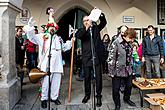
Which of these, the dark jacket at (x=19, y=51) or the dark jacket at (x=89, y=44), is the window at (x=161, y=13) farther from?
the dark jacket at (x=19, y=51)

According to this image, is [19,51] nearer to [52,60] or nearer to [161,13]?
[52,60]

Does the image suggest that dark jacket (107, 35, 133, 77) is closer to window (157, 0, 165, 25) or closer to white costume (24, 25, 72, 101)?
white costume (24, 25, 72, 101)

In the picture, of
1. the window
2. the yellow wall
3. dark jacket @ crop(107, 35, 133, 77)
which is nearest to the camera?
dark jacket @ crop(107, 35, 133, 77)

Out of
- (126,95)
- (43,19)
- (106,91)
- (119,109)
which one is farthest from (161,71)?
(43,19)

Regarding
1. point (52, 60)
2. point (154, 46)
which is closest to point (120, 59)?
point (52, 60)

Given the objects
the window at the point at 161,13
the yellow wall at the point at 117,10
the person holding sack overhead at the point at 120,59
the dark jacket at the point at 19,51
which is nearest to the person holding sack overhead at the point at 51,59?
the person holding sack overhead at the point at 120,59

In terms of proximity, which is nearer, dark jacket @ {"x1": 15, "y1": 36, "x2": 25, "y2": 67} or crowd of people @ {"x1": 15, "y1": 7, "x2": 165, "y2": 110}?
crowd of people @ {"x1": 15, "y1": 7, "x2": 165, "y2": 110}

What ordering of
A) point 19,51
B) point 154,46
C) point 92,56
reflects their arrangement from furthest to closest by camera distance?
point 19,51
point 154,46
point 92,56

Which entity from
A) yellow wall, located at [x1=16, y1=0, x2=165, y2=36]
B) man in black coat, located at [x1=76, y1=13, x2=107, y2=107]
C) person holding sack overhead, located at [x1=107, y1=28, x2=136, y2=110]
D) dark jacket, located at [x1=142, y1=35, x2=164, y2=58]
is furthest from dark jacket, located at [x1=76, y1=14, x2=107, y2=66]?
yellow wall, located at [x1=16, y1=0, x2=165, y2=36]

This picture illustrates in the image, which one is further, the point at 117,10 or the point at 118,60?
the point at 117,10

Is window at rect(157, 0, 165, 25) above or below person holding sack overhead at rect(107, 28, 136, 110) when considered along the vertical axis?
above

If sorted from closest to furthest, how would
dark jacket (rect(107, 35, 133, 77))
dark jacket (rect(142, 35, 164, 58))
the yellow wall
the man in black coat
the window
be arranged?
dark jacket (rect(107, 35, 133, 77)) < the man in black coat < dark jacket (rect(142, 35, 164, 58)) < the yellow wall < the window

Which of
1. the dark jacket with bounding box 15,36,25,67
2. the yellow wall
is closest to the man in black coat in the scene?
the dark jacket with bounding box 15,36,25,67

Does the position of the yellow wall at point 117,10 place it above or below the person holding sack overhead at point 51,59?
above
